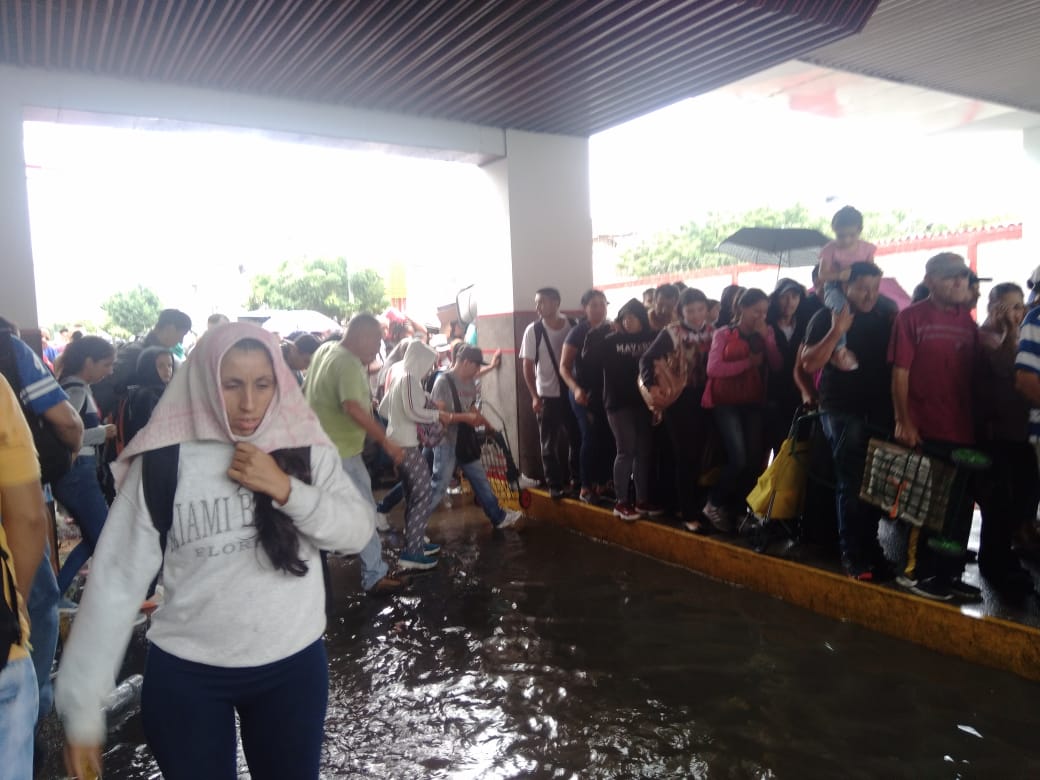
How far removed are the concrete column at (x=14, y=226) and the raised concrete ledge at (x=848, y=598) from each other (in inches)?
204

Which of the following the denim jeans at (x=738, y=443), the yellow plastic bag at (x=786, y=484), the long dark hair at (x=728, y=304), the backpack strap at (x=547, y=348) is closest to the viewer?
the yellow plastic bag at (x=786, y=484)

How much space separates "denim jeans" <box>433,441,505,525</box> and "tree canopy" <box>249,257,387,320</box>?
32.2 m

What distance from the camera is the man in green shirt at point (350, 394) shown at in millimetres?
5242

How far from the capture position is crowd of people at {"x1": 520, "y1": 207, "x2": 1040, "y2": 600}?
15.1 ft

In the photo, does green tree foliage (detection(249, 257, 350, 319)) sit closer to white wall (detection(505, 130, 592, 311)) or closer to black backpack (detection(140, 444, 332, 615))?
white wall (detection(505, 130, 592, 311))

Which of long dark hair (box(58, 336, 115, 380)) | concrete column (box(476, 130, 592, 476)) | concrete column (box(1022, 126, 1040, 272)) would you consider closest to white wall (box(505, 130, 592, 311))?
concrete column (box(476, 130, 592, 476))

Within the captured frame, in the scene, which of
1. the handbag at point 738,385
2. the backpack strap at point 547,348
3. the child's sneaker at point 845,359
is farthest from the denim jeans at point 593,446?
the child's sneaker at point 845,359

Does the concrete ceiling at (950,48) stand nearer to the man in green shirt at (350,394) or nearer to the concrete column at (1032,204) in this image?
the concrete column at (1032,204)

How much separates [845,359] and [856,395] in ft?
0.81

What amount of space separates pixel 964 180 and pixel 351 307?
97.6ft

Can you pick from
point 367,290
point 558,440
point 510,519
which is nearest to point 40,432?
point 510,519

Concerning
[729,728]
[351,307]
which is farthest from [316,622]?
[351,307]

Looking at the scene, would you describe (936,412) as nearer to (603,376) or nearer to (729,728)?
(729,728)

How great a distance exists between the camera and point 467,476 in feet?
24.0
